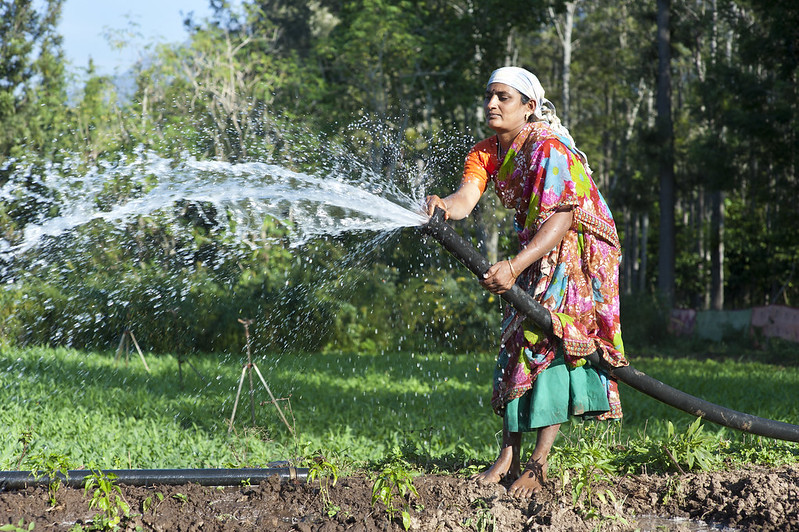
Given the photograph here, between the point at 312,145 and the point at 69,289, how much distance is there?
364 centimetres

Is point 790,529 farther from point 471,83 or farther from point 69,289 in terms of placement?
point 471,83

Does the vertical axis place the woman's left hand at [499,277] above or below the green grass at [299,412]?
above

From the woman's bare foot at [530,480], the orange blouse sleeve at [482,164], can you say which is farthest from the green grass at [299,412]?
the orange blouse sleeve at [482,164]

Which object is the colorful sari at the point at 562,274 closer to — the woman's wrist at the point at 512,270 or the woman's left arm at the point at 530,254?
the woman's left arm at the point at 530,254

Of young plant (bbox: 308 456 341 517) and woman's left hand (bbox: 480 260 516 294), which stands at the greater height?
woman's left hand (bbox: 480 260 516 294)

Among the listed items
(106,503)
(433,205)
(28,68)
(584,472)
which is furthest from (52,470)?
(28,68)

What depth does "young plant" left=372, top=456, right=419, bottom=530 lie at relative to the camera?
263cm

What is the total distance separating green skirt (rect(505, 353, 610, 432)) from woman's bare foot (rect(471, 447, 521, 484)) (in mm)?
145

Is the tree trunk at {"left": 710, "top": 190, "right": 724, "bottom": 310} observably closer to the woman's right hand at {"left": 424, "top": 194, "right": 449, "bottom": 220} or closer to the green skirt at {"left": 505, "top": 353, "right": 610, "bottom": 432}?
the green skirt at {"left": 505, "top": 353, "right": 610, "bottom": 432}

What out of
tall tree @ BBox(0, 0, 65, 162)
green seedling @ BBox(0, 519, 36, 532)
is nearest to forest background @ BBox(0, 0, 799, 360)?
tall tree @ BBox(0, 0, 65, 162)

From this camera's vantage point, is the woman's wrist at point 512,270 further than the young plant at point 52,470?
Yes

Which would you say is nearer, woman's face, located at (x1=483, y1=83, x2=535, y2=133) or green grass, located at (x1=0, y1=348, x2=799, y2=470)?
woman's face, located at (x1=483, y1=83, x2=535, y2=133)

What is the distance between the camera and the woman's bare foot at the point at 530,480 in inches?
116

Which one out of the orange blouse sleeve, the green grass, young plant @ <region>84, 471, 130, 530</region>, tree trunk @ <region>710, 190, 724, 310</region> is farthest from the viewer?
tree trunk @ <region>710, 190, 724, 310</region>
